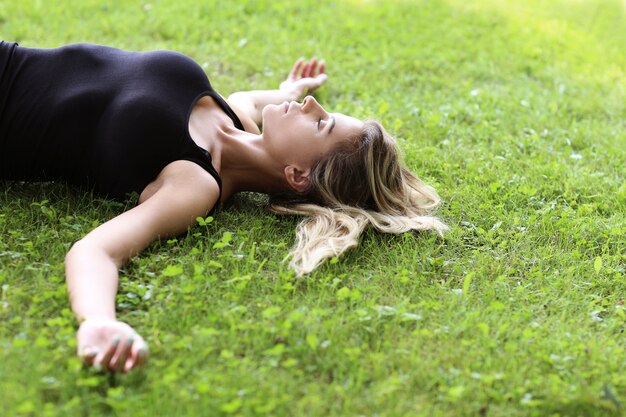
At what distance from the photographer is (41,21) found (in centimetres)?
703

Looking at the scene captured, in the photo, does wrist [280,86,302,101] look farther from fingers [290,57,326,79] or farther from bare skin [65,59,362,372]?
bare skin [65,59,362,372]

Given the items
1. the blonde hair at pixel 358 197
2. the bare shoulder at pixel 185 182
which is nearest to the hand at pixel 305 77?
the blonde hair at pixel 358 197

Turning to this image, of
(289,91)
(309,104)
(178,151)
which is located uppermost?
(309,104)

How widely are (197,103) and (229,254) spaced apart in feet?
3.26

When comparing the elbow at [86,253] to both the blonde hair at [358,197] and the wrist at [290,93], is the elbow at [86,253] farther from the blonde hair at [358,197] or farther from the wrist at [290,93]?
the wrist at [290,93]

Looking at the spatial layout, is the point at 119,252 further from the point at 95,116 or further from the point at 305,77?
the point at 305,77

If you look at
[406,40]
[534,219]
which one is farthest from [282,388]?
[406,40]

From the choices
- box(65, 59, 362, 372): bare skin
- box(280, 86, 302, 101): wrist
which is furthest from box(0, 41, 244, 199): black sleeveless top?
box(280, 86, 302, 101): wrist

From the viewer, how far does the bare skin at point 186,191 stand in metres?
3.00

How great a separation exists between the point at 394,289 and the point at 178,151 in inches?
52.1

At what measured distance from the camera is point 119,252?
353 cm

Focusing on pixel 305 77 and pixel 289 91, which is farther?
pixel 305 77

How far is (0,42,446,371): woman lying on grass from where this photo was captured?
389 cm

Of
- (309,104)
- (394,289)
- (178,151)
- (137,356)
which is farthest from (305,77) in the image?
(137,356)
